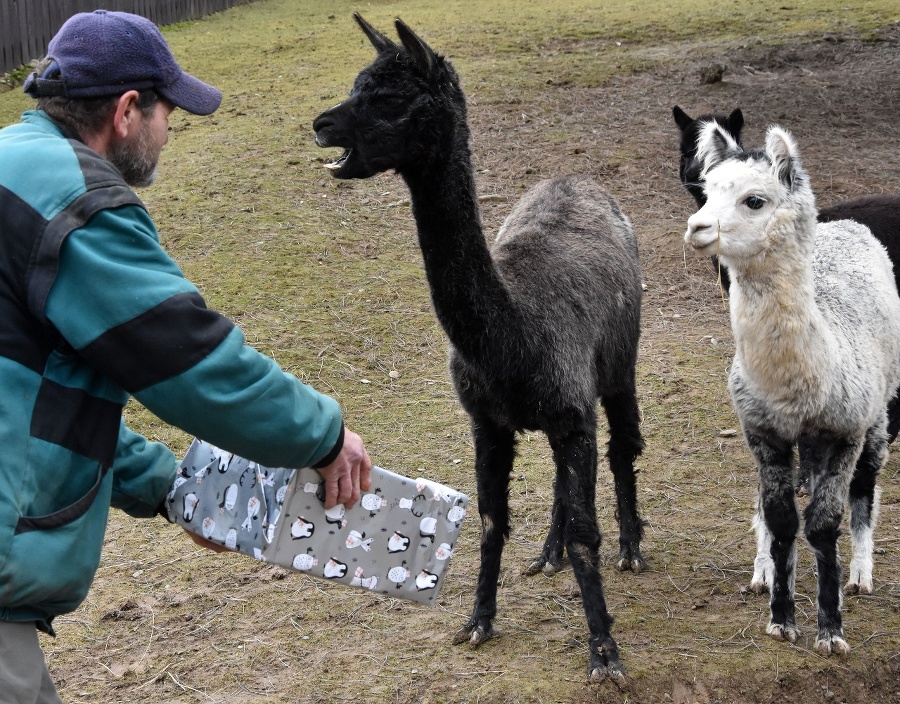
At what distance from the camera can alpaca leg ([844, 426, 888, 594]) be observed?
4.61 meters

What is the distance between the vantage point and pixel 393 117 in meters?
3.74

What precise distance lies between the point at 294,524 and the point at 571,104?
9.99m

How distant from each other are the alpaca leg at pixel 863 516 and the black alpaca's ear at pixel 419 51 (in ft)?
8.47

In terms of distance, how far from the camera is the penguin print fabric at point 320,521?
103 inches

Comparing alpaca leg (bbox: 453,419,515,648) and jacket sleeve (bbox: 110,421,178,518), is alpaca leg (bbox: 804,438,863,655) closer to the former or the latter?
alpaca leg (bbox: 453,419,515,648)

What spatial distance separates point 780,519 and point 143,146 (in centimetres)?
299

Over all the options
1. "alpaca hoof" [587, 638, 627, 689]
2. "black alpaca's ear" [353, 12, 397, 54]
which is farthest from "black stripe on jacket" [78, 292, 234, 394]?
"alpaca hoof" [587, 638, 627, 689]

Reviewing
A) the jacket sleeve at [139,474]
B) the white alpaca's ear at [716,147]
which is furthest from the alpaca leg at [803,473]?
the jacket sleeve at [139,474]

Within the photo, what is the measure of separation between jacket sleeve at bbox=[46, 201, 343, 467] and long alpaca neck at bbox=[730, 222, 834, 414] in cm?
239

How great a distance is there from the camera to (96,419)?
2143 millimetres

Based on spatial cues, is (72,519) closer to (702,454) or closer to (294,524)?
(294,524)

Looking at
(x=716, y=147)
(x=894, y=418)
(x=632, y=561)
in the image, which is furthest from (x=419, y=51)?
(x=894, y=418)

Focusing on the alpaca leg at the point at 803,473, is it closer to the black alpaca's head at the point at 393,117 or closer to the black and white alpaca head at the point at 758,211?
the black and white alpaca head at the point at 758,211

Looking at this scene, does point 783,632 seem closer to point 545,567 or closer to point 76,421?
point 545,567
